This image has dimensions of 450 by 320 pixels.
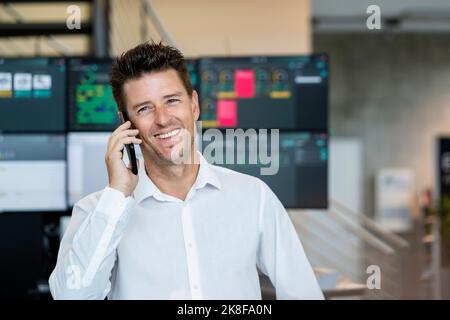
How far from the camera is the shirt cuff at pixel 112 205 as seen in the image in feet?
2.09

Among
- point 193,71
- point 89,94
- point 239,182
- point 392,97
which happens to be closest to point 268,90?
point 193,71

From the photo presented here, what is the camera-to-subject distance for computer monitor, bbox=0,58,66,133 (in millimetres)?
1312

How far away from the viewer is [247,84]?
5.77ft

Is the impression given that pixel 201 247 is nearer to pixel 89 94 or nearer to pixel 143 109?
pixel 143 109

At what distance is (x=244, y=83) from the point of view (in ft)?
5.75

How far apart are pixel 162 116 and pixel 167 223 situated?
12cm

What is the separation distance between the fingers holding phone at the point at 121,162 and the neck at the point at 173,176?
0.05 m

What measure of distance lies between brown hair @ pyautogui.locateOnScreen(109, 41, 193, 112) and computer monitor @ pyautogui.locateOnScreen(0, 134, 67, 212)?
3.22ft

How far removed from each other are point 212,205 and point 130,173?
0.12 meters

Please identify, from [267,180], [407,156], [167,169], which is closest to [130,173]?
[167,169]

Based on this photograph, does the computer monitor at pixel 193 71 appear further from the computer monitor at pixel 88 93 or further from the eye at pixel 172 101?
the eye at pixel 172 101

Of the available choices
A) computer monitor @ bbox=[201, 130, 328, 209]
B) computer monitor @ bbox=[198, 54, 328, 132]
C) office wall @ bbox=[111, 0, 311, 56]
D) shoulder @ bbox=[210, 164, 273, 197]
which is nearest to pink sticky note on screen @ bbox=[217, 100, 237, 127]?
computer monitor @ bbox=[198, 54, 328, 132]

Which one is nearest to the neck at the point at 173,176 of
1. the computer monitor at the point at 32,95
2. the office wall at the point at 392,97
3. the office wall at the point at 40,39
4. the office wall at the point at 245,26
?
the computer monitor at the point at 32,95
